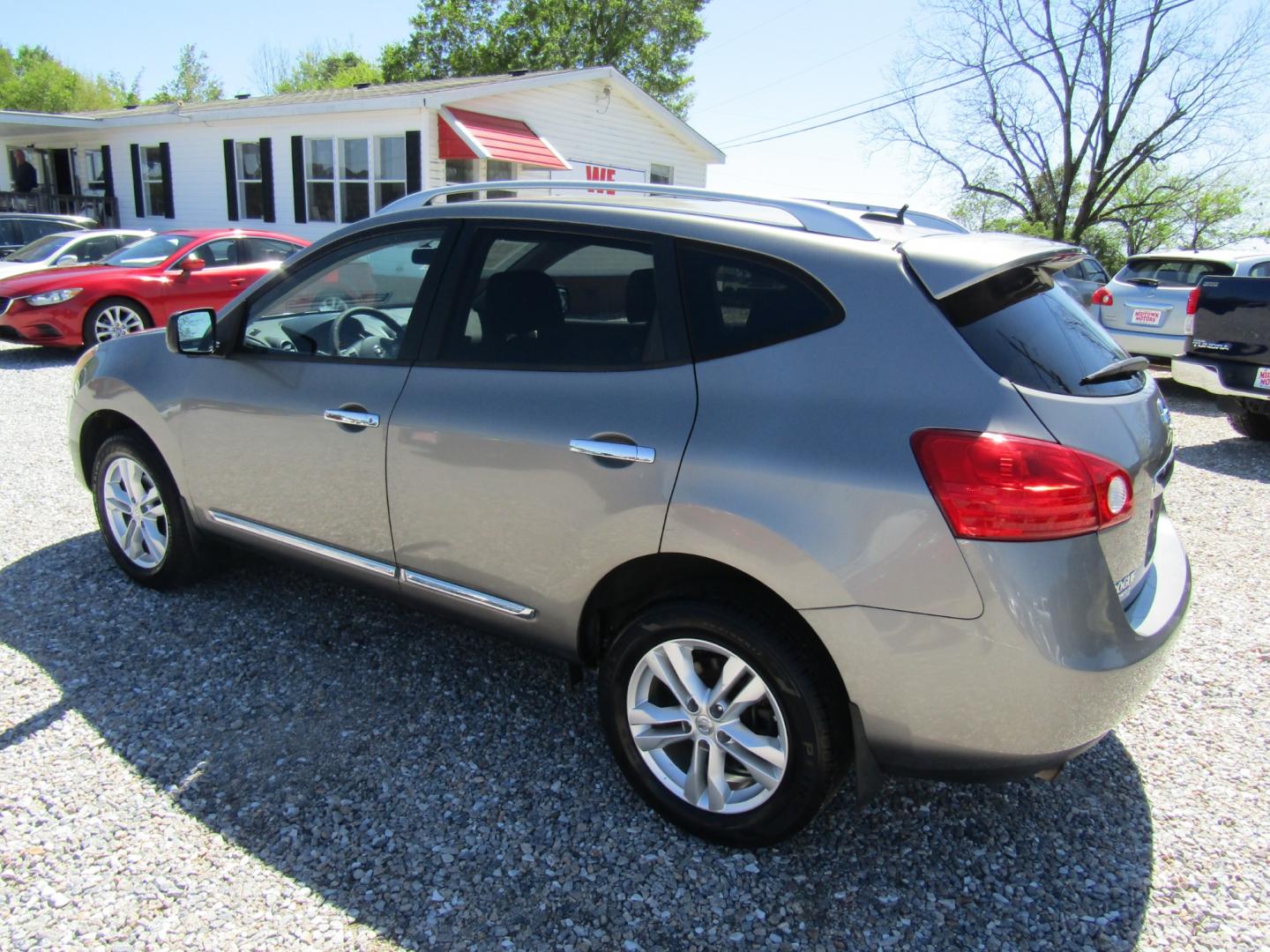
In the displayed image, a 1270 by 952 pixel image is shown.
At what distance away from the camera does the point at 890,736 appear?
7.00ft

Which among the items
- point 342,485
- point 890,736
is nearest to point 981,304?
point 890,736

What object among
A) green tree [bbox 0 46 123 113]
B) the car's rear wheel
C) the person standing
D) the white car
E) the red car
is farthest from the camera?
green tree [bbox 0 46 123 113]

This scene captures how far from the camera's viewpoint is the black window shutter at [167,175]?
1912 cm

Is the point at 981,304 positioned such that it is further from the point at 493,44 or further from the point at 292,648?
the point at 493,44

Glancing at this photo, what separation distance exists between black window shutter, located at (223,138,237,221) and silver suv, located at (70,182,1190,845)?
672 inches

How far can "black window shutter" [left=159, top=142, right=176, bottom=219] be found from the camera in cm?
1912

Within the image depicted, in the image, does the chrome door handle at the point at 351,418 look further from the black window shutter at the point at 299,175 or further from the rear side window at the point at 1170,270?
the black window shutter at the point at 299,175

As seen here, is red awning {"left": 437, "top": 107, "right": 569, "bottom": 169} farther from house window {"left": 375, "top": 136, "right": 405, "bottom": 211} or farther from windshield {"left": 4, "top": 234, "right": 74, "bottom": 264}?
windshield {"left": 4, "top": 234, "right": 74, "bottom": 264}

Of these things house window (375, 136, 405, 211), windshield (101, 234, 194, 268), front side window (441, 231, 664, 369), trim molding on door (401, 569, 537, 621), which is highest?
house window (375, 136, 405, 211)

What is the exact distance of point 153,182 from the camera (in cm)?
1983

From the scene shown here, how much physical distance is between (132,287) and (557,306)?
30.2 feet

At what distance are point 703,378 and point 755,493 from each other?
14.1 inches

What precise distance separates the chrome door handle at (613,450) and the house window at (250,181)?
694 inches

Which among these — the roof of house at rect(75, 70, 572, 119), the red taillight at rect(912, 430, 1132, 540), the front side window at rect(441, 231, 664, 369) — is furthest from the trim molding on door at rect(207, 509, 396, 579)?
the roof of house at rect(75, 70, 572, 119)
